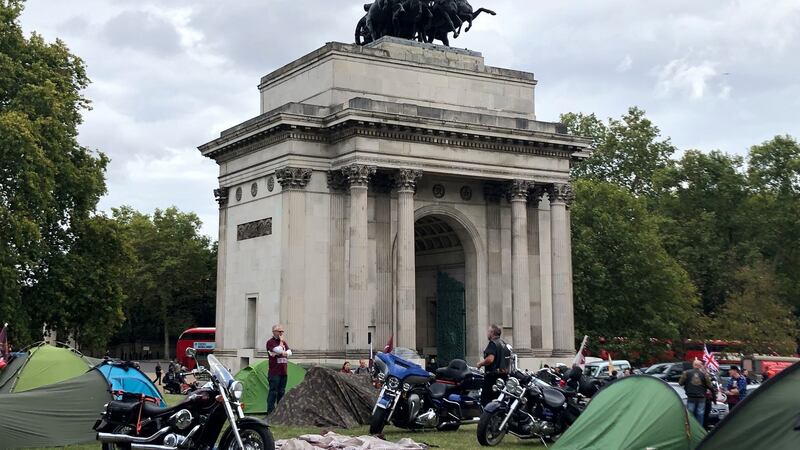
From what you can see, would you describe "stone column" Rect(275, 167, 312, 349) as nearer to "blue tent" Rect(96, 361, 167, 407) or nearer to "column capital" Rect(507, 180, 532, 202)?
"column capital" Rect(507, 180, 532, 202)

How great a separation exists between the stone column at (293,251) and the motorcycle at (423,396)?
1549 cm

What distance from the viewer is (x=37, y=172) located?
37.5m

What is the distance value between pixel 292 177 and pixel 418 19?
8.61 metres

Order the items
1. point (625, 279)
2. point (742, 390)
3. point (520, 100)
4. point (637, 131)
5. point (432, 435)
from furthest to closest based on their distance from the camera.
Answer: point (637, 131)
point (625, 279)
point (520, 100)
point (742, 390)
point (432, 435)

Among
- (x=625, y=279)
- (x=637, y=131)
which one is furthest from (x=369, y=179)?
(x=637, y=131)

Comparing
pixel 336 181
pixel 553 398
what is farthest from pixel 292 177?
pixel 553 398

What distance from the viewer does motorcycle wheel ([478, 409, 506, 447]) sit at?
18.0 m

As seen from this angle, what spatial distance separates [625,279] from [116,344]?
55.1m

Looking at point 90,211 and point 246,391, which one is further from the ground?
point 90,211

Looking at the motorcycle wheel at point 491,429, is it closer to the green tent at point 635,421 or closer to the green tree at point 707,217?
the green tent at point 635,421

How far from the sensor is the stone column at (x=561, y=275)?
1591 inches

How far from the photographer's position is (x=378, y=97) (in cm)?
Answer: 3853

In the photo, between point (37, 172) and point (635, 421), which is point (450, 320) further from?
point (635, 421)

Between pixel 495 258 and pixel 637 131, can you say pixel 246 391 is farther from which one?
pixel 637 131
